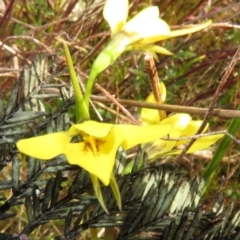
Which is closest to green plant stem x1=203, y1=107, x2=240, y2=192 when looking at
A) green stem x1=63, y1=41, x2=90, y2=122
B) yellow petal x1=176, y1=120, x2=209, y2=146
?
yellow petal x1=176, y1=120, x2=209, y2=146

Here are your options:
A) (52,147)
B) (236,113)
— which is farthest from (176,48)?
(52,147)

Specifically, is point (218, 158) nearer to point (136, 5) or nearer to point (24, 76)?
point (24, 76)

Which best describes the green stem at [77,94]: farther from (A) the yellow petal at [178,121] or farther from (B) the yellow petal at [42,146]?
(A) the yellow petal at [178,121]

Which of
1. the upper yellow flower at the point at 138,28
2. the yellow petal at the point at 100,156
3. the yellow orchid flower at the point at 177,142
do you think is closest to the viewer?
the yellow petal at the point at 100,156

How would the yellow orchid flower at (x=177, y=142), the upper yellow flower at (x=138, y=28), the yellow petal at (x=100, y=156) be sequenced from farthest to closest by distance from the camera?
1. the yellow orchid flower at (x=177, y=142)
2. the upper yellow flower at (x=138, y=28)
3. the yellow petal at (x=100, y=156)

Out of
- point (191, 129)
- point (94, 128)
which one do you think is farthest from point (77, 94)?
point (191, 129)

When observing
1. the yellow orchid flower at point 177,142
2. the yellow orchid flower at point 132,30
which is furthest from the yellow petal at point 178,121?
the yellow orchid flower at point 132,30

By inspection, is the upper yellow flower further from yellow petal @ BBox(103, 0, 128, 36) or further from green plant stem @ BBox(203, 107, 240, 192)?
green plant stem @ BBox(203, 107, 240, 192)
